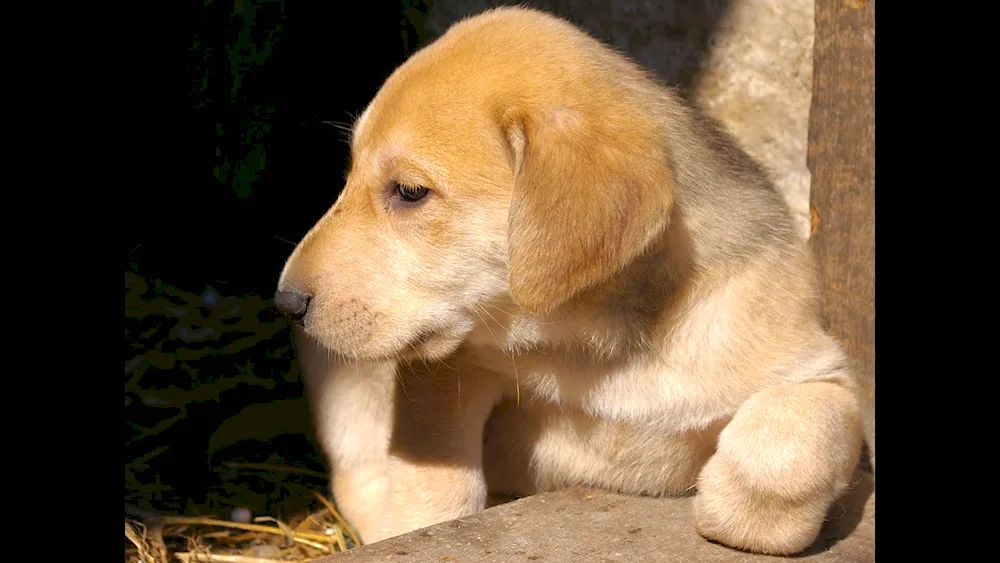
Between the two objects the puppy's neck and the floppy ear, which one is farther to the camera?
the puppy's neck

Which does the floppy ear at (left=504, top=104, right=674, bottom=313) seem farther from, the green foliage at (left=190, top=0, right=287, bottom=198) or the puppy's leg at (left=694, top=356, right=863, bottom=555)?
the green foliage at (left=190, top=0, right=287, bottom=198)

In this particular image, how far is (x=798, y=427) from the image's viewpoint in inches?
127

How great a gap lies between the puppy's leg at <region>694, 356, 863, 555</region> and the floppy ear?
27.6 inches

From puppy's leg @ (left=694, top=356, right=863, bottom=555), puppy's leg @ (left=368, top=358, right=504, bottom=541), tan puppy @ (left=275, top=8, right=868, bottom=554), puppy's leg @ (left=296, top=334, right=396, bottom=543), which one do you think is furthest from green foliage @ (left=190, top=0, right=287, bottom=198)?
puppy's leg @ (left=694, top=356, right=863, bottom=555)

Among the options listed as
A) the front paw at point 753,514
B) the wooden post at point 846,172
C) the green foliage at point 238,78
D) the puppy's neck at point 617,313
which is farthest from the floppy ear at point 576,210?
the green foliage at point 238,78

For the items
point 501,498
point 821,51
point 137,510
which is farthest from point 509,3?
point 137,510

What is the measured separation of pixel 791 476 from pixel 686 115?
1.25 metres

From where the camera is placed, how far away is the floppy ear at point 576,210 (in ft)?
9.73

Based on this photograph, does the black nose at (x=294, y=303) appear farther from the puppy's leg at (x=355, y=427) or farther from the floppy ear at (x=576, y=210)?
the puppy's leg at (x=355, y=427)

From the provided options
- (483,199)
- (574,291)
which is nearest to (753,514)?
(574,291)

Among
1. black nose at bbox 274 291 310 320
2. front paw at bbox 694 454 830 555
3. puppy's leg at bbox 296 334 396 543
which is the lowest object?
puppy's leg at bbox 296 334 396 543

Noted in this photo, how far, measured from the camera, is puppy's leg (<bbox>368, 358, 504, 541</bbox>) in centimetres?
368

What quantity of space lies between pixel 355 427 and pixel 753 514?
175 centimetres

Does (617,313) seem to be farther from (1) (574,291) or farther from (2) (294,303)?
(2) (294,303)
